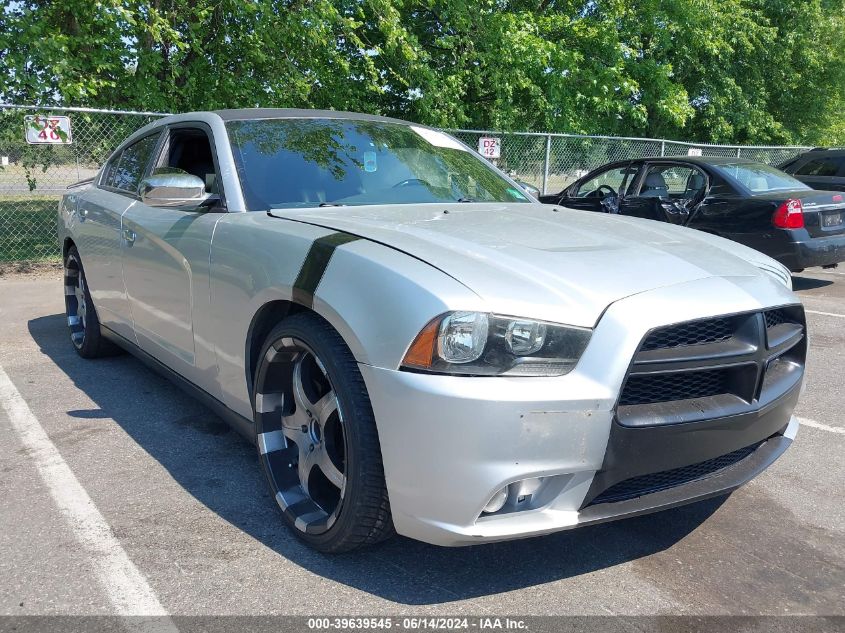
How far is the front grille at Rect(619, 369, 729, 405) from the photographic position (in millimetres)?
2236

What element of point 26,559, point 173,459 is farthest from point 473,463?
point 173,459

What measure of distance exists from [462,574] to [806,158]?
37.5 feet

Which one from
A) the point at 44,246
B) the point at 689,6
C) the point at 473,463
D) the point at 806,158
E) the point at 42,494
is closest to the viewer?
the point at 473,463

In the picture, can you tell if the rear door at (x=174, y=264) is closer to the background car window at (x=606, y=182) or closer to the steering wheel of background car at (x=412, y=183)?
the steering wheel of background car at (x=412, y=183)

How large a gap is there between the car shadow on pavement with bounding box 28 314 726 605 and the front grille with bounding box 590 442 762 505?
41cm

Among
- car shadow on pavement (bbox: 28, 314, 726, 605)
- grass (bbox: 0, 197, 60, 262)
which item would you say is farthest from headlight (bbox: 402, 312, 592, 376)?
grass (bbox: 0, 197, 60, 262)

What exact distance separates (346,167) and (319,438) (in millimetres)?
1438

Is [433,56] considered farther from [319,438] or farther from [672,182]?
[319,438]

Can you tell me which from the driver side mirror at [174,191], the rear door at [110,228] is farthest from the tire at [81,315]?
the driver side mirror at [174,191]

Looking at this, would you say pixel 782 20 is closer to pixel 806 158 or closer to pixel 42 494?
pixel 806 158

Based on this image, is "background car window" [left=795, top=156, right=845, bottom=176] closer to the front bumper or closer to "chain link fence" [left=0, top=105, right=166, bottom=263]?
"chain link fence" [left=0, top=105, right=166, bottom=263]

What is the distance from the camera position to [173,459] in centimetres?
350

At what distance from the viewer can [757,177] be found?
8.41 metres

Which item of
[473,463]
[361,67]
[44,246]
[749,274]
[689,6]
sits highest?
[689,6]
